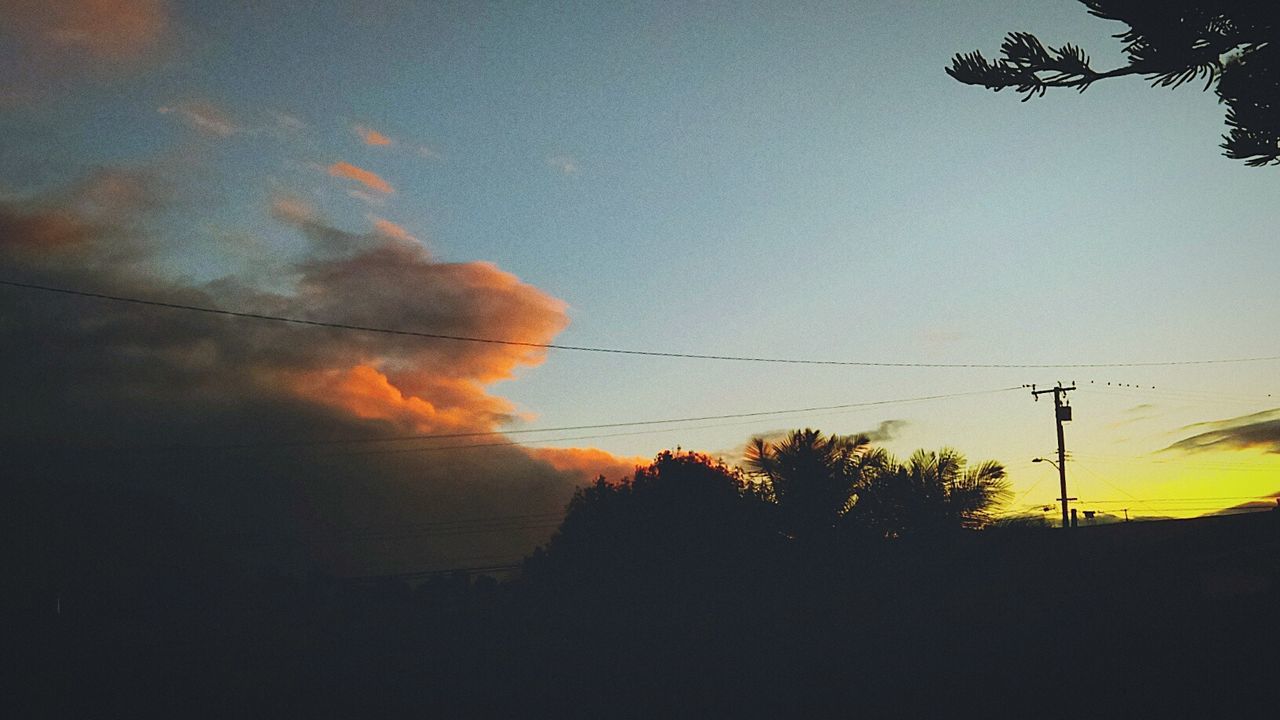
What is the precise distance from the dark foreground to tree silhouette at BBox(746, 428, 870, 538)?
3.98 feet

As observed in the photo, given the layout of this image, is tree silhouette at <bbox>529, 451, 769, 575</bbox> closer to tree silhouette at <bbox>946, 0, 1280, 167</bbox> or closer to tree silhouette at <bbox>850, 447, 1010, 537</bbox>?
tree silhouette at <bbox>850, 447, 1010, 537</bbox>

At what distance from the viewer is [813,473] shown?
1214 inches

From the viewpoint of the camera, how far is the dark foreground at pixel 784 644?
1878 centimetres

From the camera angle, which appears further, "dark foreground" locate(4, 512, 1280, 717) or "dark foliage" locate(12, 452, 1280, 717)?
"dark foliage" locate(12, 452, 1280, 717)

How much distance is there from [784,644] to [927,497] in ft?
27.3

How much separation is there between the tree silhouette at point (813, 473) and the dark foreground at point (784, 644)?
1.21 m

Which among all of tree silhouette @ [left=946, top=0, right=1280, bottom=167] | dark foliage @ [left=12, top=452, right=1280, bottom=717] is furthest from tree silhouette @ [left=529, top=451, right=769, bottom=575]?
tree silhouette @ [left=946, top=0, right=1280, bottom=167]

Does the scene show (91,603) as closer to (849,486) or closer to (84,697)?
(84,697)

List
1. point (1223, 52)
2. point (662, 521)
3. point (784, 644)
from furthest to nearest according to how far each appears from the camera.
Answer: point (662, 521) < point (784, 644) < point (1223, 52)

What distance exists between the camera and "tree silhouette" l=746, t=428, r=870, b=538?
101ft

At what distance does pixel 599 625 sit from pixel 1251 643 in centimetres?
1667

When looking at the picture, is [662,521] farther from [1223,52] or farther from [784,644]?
[1223,52]

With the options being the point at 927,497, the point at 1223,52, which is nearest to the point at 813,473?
the point at 927,497

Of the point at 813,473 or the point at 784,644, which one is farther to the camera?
the point at 813,473
